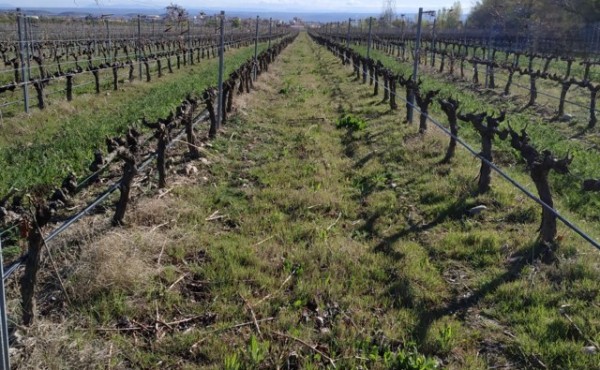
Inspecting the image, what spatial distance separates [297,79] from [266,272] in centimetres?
1698

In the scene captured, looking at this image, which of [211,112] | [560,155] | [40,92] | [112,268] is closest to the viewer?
[112,268]

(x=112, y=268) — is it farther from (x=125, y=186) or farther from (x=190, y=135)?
(x=190, y=135)

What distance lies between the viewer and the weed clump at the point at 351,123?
1203 cm

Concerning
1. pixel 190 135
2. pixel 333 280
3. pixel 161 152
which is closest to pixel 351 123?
pixel 190 135

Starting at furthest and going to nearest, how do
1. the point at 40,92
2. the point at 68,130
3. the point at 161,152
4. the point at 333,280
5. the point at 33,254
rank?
the point at 40,92 < the point at 68,130 < the point at 161,152 < the point at 333,280 < the point at 33,254

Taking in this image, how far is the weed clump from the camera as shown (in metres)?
12.0

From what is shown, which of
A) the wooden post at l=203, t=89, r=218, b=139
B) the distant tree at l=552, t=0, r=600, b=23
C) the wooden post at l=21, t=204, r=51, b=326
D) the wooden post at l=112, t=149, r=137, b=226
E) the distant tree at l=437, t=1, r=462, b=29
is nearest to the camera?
the wooden post at l=21, t=204, r=51, b=326

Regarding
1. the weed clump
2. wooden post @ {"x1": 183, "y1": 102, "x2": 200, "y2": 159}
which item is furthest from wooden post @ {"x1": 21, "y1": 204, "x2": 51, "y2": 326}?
the weed clump

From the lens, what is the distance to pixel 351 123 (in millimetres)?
12211

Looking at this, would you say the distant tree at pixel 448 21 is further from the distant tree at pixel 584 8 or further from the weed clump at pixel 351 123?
the weed clump at pixel 351 123

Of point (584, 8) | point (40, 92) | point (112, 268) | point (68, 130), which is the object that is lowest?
point (112, 268)

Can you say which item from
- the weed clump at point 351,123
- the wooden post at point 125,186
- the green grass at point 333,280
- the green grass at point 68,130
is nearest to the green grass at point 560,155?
the green grass at point 333,280

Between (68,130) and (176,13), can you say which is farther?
(176,13)

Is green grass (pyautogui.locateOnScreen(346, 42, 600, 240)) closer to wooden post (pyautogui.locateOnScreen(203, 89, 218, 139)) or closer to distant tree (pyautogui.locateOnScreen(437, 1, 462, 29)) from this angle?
wooden post (pyautogui.locateOnScreen(203, 89, 218, 139))
